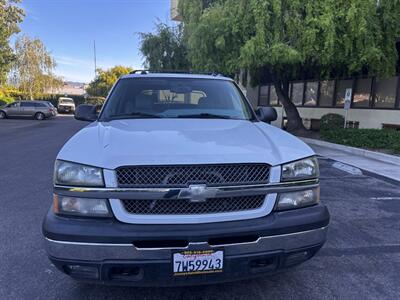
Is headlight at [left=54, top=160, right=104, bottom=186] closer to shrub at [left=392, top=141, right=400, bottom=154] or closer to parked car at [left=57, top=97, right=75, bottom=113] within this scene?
shrub at [left=392, top=141, right=400, bottom=154]

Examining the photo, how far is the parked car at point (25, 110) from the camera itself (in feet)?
89.8

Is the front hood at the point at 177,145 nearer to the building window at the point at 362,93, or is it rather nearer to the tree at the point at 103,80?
the building window at the point at 362,93

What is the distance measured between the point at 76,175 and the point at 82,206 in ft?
0.72

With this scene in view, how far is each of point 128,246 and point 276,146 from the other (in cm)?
132

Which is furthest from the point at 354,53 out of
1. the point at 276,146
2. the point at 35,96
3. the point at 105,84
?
the point at 105,84

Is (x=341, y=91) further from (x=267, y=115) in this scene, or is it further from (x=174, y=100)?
(x=174, y=100)

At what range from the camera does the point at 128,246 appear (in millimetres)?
2209

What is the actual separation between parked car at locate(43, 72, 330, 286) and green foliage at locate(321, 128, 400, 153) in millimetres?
9320

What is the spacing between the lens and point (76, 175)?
7.80ft

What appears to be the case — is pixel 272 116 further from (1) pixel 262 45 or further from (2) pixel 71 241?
(1) pixel 262 45

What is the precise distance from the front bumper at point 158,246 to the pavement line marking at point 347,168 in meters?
6.34

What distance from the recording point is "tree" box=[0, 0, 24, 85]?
25.3 meters

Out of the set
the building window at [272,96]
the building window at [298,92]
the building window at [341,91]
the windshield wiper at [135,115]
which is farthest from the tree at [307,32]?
the building window at [272,96]

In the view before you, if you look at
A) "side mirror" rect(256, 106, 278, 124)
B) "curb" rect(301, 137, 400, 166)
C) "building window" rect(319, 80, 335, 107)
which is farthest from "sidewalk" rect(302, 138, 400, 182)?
"building window" rect(319, 80, 335, 107)
